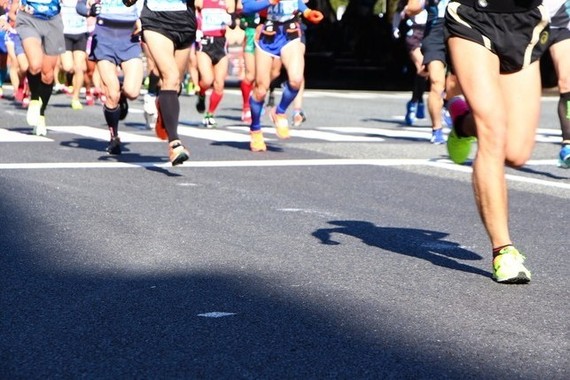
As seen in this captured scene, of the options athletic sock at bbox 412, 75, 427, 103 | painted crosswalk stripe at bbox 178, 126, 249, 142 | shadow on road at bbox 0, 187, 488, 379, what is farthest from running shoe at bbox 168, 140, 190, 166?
athletic sock at bbox 412, 75, 427, 103

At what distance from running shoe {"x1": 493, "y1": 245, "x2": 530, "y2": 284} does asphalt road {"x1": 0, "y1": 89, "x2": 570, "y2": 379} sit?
0.18 ft

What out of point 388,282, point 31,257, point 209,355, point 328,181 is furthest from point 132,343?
point 328,181

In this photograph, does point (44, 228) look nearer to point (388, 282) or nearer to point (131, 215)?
point (131, 215)

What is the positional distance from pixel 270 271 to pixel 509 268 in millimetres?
1082

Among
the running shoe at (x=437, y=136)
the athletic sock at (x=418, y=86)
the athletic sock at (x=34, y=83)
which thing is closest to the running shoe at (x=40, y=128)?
the athletic sock at (x=34, y=83)

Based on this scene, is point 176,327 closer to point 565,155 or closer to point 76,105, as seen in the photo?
point 565,155

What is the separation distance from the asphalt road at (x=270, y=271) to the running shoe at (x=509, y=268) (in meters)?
0.05

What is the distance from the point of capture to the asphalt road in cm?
457

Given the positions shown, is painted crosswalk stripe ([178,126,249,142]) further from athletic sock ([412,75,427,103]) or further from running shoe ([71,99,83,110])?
running shoe ([71,99,83,110])

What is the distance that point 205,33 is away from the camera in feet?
54.5

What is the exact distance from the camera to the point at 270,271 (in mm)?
6332

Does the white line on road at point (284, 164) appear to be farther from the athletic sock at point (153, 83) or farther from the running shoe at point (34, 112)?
the athletic sock at point (153, 83)

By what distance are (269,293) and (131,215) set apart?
267 centimetres

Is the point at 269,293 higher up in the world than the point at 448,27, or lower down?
lower down
